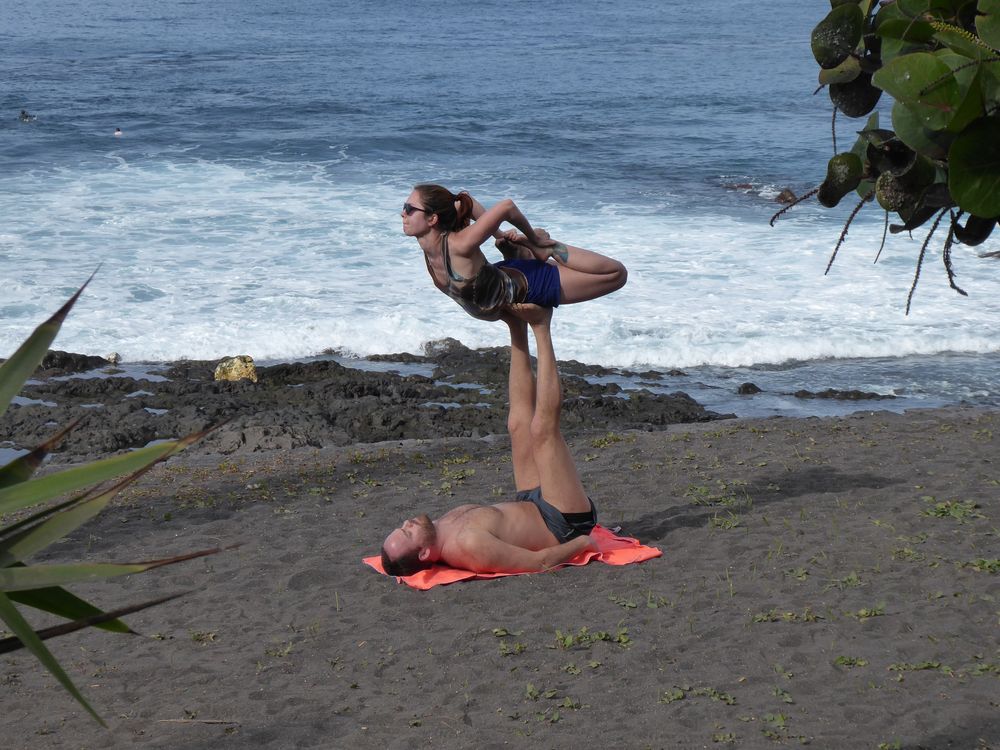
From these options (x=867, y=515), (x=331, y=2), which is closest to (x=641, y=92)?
(x=331, y=2)

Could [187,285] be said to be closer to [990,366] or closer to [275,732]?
[990,366]

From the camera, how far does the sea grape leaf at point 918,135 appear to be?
264 cm

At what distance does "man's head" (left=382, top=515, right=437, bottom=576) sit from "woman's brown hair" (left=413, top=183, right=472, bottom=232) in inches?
65.6

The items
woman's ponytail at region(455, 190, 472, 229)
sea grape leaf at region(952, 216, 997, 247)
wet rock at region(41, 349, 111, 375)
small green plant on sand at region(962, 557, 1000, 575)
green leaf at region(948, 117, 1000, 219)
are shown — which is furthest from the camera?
wet rock at region(41, 349, 111, 375)

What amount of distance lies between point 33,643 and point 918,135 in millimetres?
2207

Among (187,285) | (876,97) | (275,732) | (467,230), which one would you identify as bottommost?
(187,285)

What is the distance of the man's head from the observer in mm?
6223

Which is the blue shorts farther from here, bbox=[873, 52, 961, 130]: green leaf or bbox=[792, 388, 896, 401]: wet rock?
→ bbox=[792, 388, 896, 401]: wet rock

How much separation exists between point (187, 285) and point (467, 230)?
35.1 ft

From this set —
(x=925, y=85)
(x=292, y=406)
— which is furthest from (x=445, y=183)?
(x=925, y=85)

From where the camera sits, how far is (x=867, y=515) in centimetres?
696

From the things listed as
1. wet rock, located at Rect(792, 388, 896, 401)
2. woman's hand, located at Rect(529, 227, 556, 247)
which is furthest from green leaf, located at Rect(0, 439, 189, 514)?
wet rock, located at Rect(792, 388, 896, 401)

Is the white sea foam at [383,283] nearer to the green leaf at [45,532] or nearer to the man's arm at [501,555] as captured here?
the man's arm at [501,555]

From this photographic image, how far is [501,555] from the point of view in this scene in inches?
247
